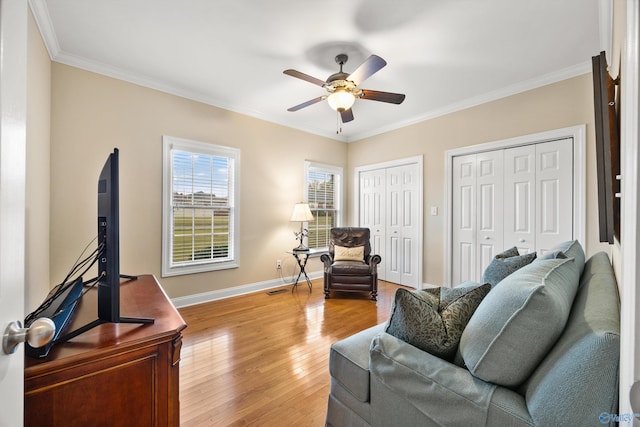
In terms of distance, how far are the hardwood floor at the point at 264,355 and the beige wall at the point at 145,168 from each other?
0.71 m

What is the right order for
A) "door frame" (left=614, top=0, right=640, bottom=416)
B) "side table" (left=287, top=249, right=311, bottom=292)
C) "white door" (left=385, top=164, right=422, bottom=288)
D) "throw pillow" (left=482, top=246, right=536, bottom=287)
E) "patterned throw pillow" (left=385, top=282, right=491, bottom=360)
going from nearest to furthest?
"door frame" (left=614, top=0, right=640, bottom=416) < "patterned throw pillow" (left=385, top=282, right=491, bottom=360) < "throw pillow" (left=482, top=246, right=536, bottom=287) < "side table" (left=287, top=249, right=311, bottom=292) < "white door" (left=385, top=164, right=422, bottom=288)

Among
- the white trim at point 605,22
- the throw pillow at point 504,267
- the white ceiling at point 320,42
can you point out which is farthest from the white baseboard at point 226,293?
the white trim at point 605,22

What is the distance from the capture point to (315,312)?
3295 millimetres

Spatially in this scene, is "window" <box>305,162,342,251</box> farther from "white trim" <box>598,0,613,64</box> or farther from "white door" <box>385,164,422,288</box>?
"white trim" <box>598,0,613,64</box>

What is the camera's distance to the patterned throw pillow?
3.69 ft

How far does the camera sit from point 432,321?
1.15 meters

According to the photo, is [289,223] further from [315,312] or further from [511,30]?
[511,30]

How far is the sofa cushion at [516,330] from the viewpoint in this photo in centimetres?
88

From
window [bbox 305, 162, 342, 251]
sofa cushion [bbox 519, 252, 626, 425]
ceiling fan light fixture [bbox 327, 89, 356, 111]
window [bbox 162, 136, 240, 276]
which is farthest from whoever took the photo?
window [bbox 305, 162, 342, 251]

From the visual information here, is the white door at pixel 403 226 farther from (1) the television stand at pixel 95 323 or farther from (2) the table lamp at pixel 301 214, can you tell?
(1) the television stand at pixel 95 323

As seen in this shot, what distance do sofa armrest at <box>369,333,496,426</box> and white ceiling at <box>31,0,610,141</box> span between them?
236 cm

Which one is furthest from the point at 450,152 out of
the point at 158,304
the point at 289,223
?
the point at 158,304

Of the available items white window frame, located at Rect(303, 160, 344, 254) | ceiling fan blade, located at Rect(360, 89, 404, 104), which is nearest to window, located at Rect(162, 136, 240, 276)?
white window frame, located at Rect(303, 160, 344, 254)

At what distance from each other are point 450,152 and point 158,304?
13.1ft
